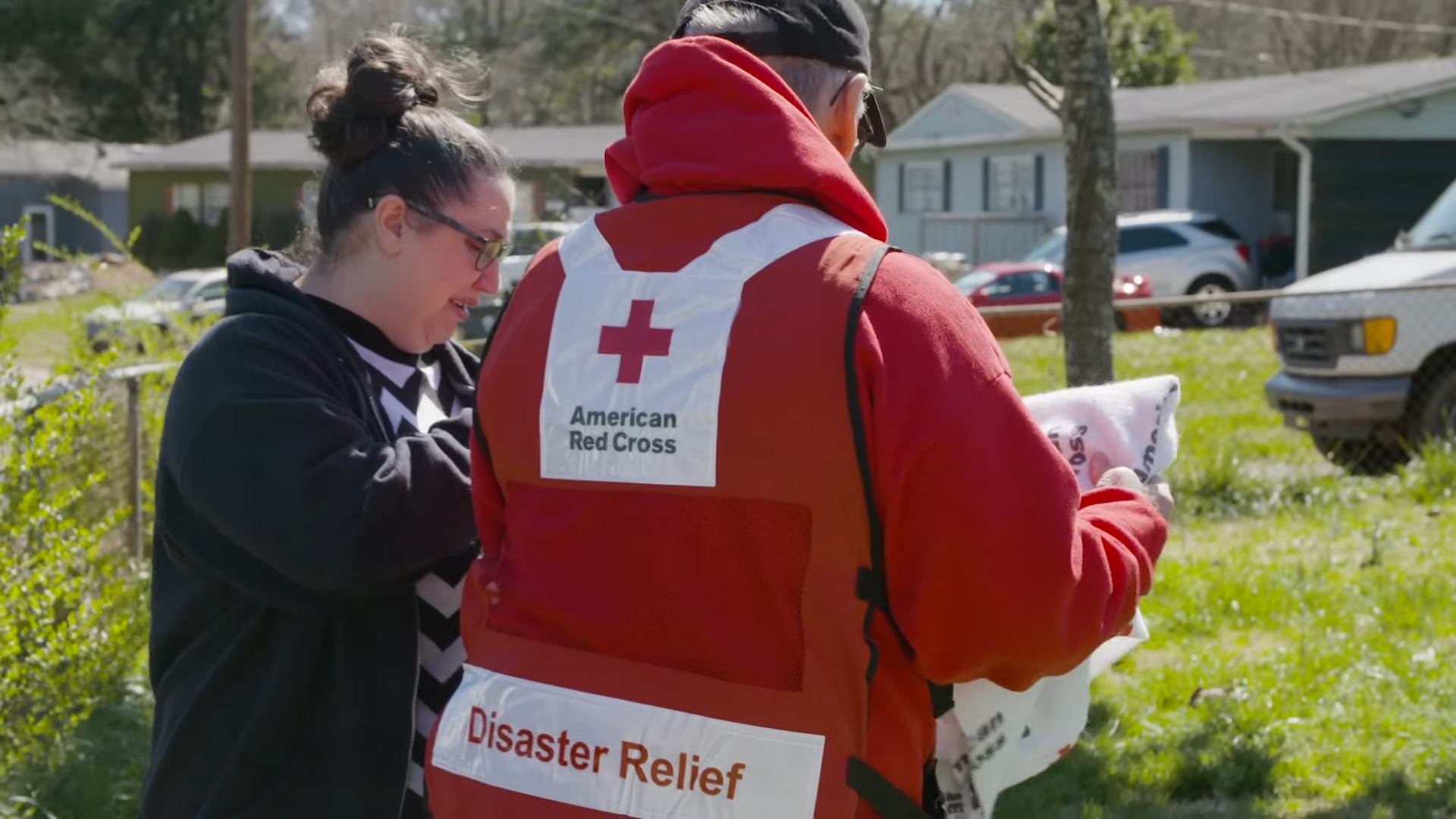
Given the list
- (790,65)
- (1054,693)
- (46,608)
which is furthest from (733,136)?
(46,608)

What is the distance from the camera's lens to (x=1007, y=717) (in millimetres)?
1926

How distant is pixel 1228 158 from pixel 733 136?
92.9 ft

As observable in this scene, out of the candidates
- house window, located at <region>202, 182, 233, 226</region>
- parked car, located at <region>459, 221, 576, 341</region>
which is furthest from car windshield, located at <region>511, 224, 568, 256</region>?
house window, located at <region>202, 182, 233, 226</region>

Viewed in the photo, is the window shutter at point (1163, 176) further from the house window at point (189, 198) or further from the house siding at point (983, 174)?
the house window at point (189, 198)

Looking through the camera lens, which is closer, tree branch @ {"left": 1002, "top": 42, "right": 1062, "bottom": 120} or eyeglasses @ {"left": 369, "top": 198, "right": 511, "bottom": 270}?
eyeglasses @ {"left": 369, "top": 198, "right": 511, "bottom": 270}

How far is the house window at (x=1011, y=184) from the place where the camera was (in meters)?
32.0

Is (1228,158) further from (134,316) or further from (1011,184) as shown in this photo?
(134,316)

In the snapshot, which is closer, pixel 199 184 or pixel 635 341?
pixel 635 341


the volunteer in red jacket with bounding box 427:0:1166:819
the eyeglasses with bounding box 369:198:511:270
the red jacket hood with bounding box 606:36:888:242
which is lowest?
the volunteer in red jacket with bounding box 427:0:1166:819

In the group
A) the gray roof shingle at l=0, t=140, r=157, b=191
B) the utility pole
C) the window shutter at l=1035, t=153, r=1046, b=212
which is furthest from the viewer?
the gray roof shingle at l=0, t=140, r=157, b=191

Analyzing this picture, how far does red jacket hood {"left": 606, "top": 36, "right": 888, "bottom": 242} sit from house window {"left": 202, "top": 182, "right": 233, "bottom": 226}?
150 ft

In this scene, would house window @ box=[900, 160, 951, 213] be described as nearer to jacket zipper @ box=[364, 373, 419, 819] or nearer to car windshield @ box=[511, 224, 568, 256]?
car windshield @ box=[511, 224, 568, 256]

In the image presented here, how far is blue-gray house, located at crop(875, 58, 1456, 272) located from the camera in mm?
25375

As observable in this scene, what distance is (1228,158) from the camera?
28.3 m
